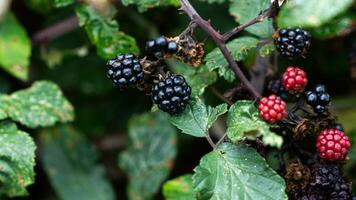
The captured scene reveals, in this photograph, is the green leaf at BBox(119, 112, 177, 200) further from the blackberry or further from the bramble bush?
the blackberry

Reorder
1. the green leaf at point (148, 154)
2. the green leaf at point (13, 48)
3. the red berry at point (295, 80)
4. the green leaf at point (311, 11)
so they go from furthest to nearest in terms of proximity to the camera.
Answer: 1. the green leaf at point (148, 154)
2. the green leaf at point (13, 48)
3. the red berry at point (295, 80)
4. the green leaf at point (311, 11)

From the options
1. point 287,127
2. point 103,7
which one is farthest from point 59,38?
point 287,127

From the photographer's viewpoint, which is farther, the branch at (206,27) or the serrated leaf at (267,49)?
the serrated leaf at (267,49)

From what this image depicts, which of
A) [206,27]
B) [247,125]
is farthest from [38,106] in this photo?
[247,125]

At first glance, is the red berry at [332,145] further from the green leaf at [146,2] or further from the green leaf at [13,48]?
the green leaf at [13,48]

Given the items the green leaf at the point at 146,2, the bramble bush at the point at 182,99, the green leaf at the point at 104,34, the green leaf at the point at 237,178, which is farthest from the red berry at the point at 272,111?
the green leaf at the point at 104,34

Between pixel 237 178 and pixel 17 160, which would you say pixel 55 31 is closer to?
pixel 17 160
